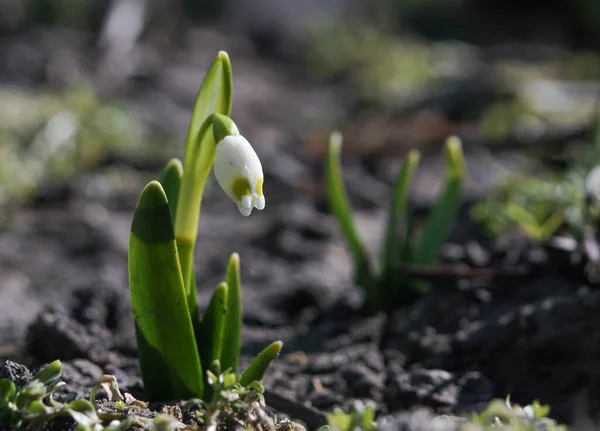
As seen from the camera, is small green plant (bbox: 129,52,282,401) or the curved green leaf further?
the curved green leaf

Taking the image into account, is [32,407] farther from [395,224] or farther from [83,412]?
[395,224]

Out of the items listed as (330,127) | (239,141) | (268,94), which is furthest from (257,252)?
(268,94)

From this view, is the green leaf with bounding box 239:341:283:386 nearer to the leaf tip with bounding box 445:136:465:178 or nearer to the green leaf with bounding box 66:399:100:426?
the green leaf with bounding box 66:399:100:426

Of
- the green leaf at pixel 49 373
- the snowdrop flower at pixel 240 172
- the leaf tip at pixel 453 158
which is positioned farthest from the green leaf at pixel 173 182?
the leaf tip at pixel 453 158

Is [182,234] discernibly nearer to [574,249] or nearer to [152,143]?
[574,249]

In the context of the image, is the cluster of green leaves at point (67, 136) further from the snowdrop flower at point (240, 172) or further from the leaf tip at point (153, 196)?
the snowdrop flower at point (240, 172)

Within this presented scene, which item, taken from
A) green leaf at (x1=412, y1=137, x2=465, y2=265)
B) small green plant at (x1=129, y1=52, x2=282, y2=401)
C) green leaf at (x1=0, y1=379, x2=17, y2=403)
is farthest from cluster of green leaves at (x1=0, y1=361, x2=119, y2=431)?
green leaf at (x1=412, y1=137, x2=465, y2=265)
